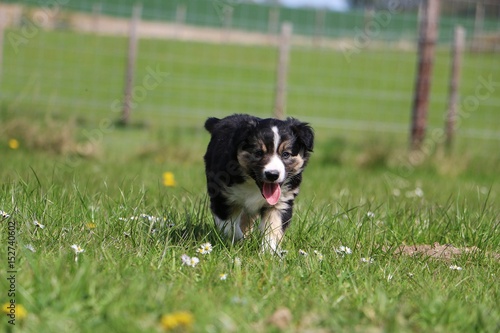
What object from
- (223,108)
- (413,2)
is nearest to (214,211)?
(413,2)

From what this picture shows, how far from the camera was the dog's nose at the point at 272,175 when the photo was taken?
4410 mm

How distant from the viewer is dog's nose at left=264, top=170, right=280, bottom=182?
14.5ft

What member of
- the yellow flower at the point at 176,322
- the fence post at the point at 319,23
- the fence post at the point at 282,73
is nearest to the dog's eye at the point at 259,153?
the yellow flower at the point at 176,322

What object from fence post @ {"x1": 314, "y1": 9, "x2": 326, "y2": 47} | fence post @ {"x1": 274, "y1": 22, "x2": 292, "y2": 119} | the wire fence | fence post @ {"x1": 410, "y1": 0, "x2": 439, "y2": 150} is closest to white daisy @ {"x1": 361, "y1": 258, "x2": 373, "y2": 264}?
fence post @ {"x1": 410, "y1": 0, "x2": 439, "y2": 150}

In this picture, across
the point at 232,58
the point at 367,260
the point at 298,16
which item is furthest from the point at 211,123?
the point at 298,16

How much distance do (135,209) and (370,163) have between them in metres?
5.98

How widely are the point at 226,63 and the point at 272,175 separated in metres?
12.1

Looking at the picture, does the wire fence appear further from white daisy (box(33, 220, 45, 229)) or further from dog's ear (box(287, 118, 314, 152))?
white daisy (box(33, 220, 45, 229))

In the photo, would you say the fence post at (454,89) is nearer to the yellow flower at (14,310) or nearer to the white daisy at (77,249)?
the white daisy at (77,249)

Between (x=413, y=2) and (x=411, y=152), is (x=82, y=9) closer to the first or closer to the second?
(x=413, y=2)

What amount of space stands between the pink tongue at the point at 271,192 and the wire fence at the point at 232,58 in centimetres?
825

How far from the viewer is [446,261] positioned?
13.8ft

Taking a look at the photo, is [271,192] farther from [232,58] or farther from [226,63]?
[232,58]

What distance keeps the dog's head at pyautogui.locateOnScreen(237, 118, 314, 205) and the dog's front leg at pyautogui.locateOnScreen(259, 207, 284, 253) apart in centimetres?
8
